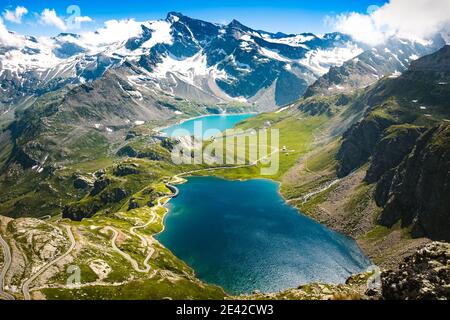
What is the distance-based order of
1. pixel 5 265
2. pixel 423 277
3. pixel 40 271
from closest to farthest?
pixel 423 277 → pixel 5 265 → pixel 40 271

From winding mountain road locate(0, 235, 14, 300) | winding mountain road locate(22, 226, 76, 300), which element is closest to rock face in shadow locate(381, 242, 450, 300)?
winding mountain road locate(22, 226, 76, 300)

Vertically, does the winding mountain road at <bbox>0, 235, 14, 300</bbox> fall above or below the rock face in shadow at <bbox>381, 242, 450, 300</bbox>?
below

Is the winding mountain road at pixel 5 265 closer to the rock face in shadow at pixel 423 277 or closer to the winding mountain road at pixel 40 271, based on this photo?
the winding mountain road at pixel 40 271

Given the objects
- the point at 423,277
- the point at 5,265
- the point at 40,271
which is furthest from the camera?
the point at 40,271

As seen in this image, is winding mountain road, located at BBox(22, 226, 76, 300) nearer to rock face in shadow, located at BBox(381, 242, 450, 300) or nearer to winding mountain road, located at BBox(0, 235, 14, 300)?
winding mountain road, located at BBox(0, 235, 14, 300)

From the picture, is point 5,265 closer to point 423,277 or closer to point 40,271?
point 40,271

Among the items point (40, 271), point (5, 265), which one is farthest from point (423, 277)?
point (5, 265)

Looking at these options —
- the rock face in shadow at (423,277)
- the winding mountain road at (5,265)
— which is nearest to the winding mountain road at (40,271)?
the winding mountain road at (5,265)
